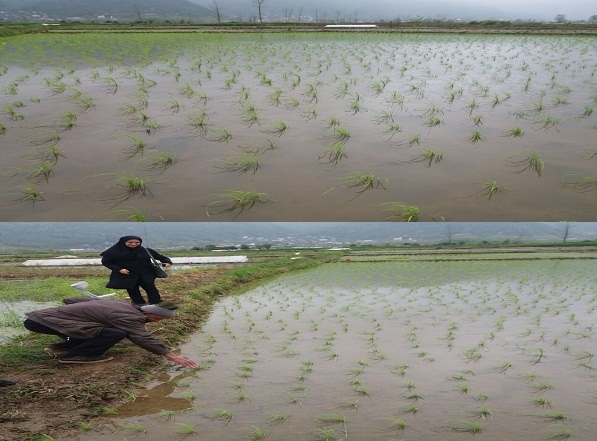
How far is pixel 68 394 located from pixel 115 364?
444 mm

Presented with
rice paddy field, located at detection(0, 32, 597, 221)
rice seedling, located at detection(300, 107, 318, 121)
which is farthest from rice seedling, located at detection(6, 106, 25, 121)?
rice seedling, located at detection(300, 107, 318, 121)

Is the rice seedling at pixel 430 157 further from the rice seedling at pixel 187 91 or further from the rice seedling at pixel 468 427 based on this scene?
the rice seedling at pixel 187 91

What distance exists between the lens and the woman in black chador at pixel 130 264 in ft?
13.5

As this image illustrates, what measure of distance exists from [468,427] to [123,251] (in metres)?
3.03

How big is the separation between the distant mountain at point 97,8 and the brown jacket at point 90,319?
34.0 meters

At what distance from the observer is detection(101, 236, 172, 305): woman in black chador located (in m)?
4.12

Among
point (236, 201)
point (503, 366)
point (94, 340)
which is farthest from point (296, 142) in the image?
point (503, 366)

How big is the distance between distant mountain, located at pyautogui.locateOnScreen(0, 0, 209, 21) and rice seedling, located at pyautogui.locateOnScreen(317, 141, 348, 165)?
33.2 m

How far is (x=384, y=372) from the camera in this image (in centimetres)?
294

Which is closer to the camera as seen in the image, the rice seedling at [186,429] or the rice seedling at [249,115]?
the rice seedling at [186,429]

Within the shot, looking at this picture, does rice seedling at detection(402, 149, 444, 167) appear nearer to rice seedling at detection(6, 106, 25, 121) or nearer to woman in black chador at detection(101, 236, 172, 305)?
woman in black chador at detection(101, 236, 172, 305)

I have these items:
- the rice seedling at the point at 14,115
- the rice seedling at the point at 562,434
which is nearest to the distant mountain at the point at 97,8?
the rice seedling at the point at 14,115

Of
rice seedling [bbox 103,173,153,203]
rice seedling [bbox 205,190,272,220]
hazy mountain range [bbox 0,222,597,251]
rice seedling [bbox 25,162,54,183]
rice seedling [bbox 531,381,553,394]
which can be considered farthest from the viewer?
hazy mountain range [bbox 0,222,597,251]

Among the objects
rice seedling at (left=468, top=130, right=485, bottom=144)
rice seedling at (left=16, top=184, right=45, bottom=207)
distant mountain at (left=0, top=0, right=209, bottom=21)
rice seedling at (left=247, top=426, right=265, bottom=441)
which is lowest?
rice seedling at (left=247, top=426, right=265, bottom=441)
